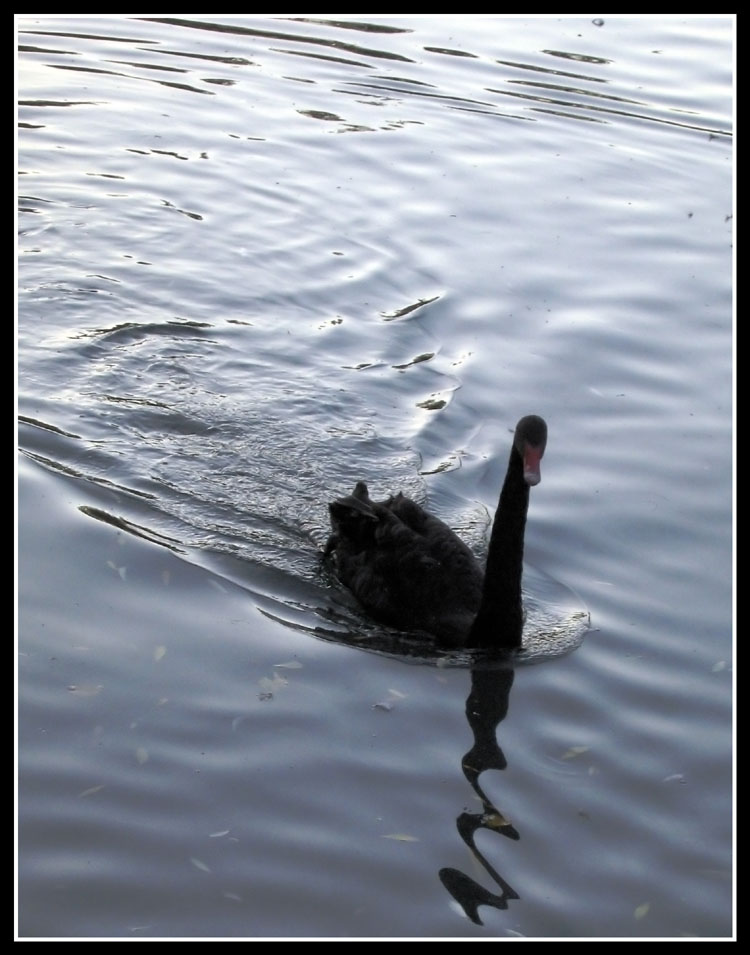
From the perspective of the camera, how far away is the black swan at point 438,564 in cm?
565

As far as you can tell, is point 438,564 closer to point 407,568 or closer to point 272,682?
point 407,568

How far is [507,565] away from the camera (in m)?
5.66

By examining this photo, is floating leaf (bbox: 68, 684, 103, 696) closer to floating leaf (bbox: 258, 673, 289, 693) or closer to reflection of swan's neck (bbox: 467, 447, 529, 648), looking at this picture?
floating leaf (bbox: 258, 673, 289, 693)

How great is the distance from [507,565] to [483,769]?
38.8 inches

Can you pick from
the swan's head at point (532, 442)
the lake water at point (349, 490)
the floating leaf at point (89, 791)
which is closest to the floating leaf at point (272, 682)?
the lake water at point (349, 490)

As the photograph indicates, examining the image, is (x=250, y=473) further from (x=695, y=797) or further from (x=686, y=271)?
(x=686, y=271)

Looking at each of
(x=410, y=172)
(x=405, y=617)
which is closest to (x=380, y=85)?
(x=410, y=172)

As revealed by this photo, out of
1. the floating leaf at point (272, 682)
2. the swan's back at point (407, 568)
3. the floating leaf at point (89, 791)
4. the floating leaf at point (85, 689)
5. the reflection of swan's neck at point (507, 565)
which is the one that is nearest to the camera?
the floating leaf at point (89, 791)

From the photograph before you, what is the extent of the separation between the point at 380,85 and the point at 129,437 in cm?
879

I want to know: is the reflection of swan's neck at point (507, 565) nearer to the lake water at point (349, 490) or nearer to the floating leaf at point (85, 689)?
the lake water at point (349, 490)

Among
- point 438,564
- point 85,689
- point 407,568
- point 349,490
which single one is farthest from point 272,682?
point 349,490

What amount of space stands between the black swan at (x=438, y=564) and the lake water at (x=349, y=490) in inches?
7.5

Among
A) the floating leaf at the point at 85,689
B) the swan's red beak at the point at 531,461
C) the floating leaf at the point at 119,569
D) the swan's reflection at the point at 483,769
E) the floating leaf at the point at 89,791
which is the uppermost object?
the swan's red beak at the point at 531,461

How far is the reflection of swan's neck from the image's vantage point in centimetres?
564
